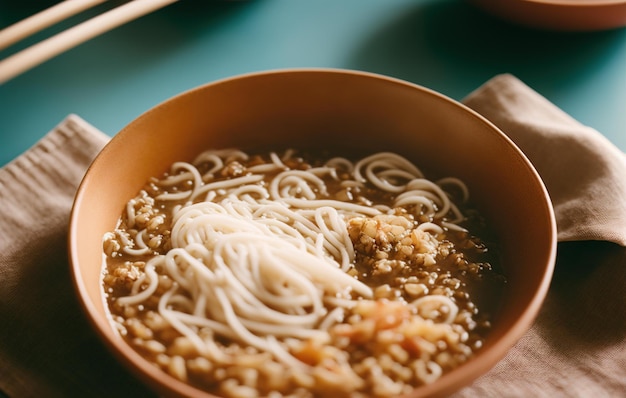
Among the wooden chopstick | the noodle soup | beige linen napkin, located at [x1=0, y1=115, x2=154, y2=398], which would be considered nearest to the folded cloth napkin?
beige linen napkin, located at [x1=0, y1=115, x2=154, y2=398]

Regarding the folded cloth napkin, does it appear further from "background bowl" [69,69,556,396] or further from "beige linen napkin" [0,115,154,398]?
"background bowl" [69,69,556,396]

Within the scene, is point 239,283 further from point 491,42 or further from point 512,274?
point 491,42

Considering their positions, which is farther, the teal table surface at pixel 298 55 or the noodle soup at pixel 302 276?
the teal table surface at pixel 298 55

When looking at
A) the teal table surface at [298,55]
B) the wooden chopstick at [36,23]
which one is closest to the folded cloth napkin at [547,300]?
the teal table surface at [298,55]

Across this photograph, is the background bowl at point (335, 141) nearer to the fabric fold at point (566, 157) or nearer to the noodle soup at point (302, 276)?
the noodle soup at point (302, 276)

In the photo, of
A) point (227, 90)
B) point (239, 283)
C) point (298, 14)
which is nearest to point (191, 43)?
point (298, 14)
